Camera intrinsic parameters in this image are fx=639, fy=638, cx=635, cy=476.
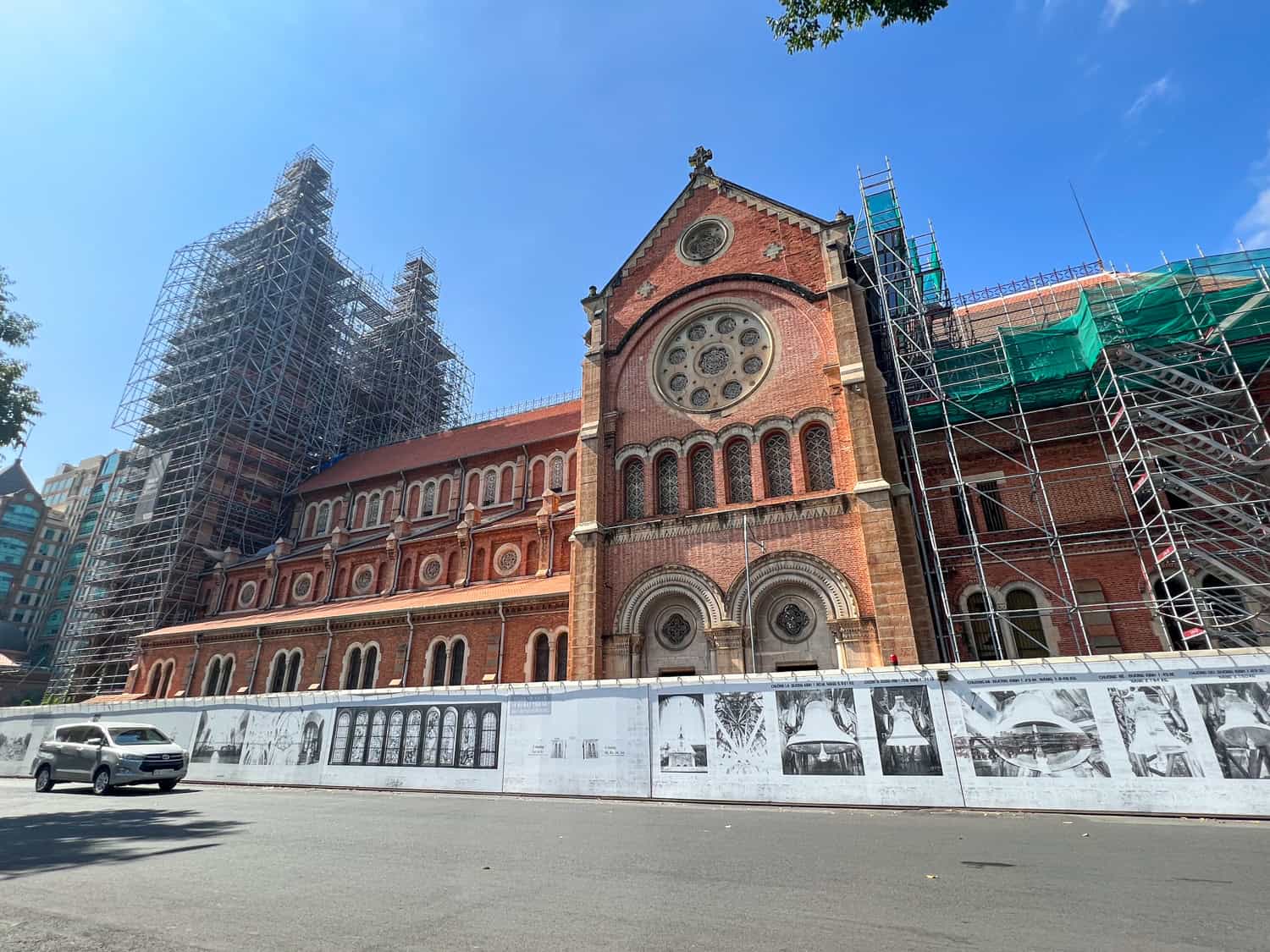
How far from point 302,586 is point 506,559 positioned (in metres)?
12.1

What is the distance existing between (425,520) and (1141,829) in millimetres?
28956

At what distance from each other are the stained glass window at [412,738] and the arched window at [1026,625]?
1465cm

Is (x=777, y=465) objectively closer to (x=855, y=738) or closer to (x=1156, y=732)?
(x=855, y=738)

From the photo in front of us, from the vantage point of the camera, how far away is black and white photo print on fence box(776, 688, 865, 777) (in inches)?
441

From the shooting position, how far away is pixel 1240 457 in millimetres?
14289

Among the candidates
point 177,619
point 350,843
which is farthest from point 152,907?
point 177,619

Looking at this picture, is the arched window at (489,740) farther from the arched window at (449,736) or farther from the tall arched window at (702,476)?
the tall arched window at (702,476)

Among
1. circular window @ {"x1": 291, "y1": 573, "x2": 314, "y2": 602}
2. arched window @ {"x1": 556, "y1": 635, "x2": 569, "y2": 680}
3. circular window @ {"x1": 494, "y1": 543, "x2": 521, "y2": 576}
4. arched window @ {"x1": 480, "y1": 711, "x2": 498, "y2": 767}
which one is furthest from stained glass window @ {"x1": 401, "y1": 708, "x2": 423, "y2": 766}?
circular window @ {"x1": 291, "y1": 573, "x2": 314, "y2": 602}

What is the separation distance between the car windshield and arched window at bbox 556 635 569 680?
10.2 metres

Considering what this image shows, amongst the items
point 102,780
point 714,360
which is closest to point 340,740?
point 102,780

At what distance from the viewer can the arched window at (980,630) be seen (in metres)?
16.5

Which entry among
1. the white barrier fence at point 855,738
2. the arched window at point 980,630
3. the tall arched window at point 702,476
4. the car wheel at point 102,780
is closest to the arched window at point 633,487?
the tall arched window at point 702,476

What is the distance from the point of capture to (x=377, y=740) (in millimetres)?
Answer: 15234

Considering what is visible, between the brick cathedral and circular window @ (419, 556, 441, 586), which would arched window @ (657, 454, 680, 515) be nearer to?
the brick cathedral
